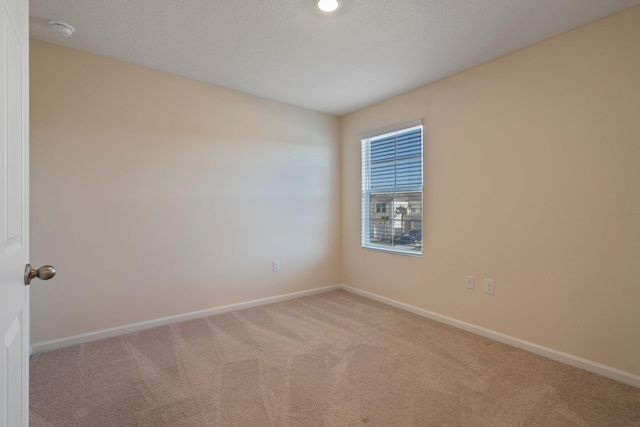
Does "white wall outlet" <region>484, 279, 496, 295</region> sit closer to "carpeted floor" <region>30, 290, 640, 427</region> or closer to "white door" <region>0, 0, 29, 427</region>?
"carpeted floor" <region>30, 290, 640, 427</region>

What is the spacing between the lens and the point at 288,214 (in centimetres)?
384

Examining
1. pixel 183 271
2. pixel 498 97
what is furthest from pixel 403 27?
pixel 183 271

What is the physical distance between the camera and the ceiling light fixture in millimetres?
1966

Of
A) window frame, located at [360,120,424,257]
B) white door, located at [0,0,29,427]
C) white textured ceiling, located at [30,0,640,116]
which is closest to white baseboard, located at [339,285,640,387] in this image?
window frame, located at [360,120,424,257]

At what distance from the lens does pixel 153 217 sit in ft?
9.62

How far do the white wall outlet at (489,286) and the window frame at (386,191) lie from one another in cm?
71

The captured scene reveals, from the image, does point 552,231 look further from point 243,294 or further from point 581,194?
point 243,294

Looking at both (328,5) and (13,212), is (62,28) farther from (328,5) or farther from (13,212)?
(13,212)

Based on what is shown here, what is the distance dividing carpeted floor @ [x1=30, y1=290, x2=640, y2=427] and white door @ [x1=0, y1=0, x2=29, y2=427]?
102cm

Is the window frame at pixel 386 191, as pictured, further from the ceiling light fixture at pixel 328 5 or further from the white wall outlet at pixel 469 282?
the ceiling light fixture at pixel 328 5

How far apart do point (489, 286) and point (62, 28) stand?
12.9 feet

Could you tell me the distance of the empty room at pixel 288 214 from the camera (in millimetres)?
1944

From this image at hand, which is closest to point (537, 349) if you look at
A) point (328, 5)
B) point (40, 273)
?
point (328, 5)

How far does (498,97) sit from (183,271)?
10.9 feet
